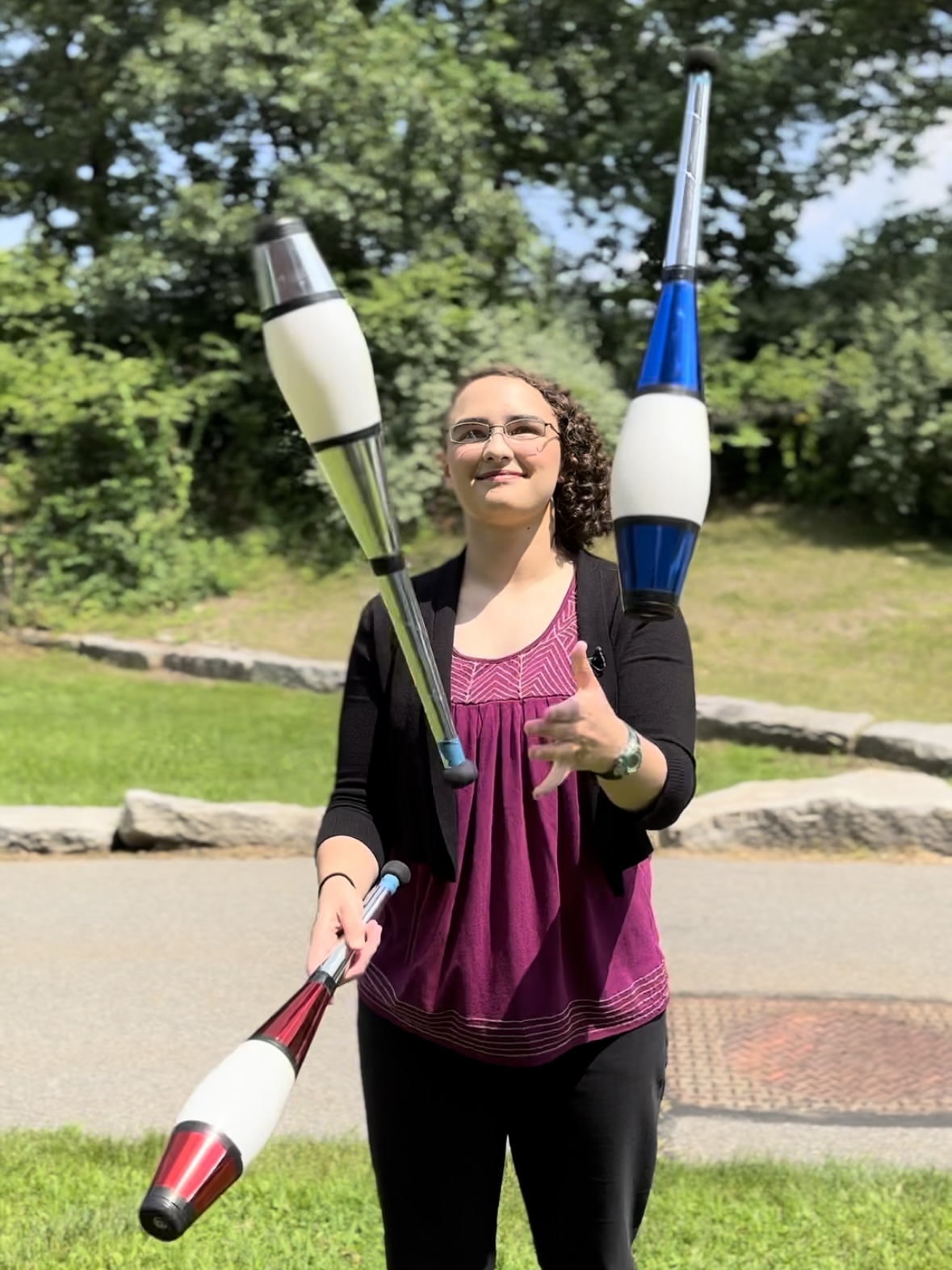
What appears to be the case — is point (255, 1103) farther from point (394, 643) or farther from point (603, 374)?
point (603, 374)

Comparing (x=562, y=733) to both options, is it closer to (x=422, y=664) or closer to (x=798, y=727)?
(x=422, y=664)

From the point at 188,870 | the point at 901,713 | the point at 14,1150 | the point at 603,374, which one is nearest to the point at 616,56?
the point at 603,374

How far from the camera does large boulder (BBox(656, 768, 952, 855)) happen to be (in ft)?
23.8

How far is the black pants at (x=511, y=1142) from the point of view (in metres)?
2.04

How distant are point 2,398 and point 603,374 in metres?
6.61

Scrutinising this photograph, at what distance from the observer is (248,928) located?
6.16 metres

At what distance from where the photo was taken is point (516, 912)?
200cm

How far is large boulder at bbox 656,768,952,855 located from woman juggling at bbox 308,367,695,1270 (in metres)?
5.30

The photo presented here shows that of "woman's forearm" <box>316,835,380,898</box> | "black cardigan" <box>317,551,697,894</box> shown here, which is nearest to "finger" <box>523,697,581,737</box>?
"black cardigan" <box>317,551,697,894</box>

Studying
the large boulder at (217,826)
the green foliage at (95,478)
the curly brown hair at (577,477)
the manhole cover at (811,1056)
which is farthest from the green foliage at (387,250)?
the curly brown hair at (577,477)

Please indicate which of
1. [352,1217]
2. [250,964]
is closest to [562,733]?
[352,1217]

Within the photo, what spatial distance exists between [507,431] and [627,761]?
60cm

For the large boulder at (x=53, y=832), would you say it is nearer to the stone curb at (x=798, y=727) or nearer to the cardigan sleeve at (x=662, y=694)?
the stone curb at (x=798, y=727)

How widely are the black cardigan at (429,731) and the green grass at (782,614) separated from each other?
8.80 m
